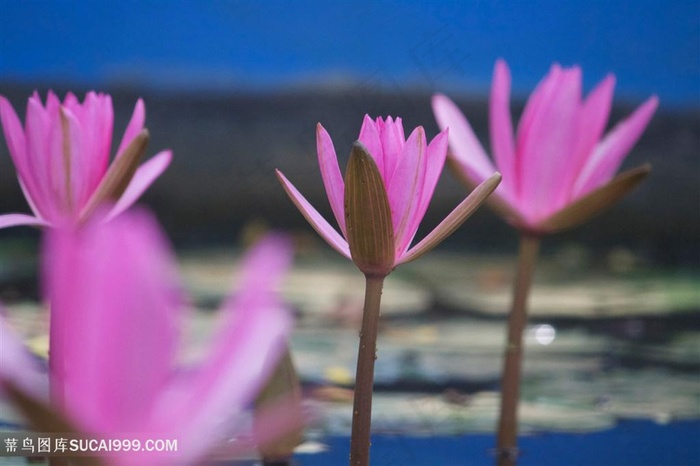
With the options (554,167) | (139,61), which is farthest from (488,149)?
(554,167)

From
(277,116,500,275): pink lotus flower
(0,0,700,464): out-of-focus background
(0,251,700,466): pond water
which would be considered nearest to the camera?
(277,116,500,275): pink lotus flower

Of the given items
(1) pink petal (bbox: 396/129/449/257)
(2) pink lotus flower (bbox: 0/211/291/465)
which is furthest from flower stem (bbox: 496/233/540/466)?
(2) pink lotus flower (bbox: 0/211/291/465)

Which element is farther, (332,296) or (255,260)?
(332,296)

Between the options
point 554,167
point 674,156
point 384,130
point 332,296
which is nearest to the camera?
point 384,130

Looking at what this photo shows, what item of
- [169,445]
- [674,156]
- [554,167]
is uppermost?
[674,156]

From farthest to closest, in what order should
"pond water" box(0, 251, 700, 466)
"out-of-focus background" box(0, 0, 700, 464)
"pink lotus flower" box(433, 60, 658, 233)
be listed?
1. "out-of-focus background" box(0, 0, 700, 464)
2. "pond water" box(0, 251, 700, 466)
3. "pink lotus flower" box(433, 60, 658, 233)

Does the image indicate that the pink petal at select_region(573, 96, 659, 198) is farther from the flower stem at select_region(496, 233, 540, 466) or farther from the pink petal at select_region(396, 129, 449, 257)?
the pink petal at select_region(396, 129, 449, 257)

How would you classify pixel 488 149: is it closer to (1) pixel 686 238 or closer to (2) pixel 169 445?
(1) pixel 686 238
